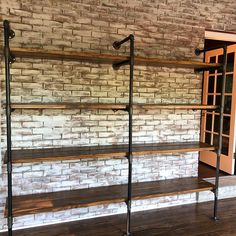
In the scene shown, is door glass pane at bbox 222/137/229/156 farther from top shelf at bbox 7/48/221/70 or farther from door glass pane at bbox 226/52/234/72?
top shelf at bbox 7/48/221/70

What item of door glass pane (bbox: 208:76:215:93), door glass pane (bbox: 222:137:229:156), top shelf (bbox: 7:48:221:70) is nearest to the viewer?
top shelf (bbox: 7:48:221:70)

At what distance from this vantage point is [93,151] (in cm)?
252

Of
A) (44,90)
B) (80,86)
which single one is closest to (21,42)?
(44,90)

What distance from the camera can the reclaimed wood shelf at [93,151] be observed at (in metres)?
2.25

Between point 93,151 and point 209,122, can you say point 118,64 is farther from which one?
point 209,122

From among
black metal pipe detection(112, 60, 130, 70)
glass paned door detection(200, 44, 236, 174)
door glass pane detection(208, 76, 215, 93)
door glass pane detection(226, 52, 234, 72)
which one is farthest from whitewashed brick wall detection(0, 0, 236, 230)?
door glass pane detection(208, 76, 215, 93)

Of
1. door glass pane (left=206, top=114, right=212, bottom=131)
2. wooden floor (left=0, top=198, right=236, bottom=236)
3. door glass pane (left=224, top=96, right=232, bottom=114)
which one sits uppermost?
door glass pane (left=224, top=96, right=232, bottom=114)

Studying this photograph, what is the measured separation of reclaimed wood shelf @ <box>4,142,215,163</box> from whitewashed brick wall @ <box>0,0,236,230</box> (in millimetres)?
108

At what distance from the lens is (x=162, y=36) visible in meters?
2.91

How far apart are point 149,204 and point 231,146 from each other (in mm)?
1736

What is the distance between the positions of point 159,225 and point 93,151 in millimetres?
1047

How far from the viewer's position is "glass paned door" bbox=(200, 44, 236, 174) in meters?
3.95

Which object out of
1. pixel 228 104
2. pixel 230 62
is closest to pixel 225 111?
pixel 228 104

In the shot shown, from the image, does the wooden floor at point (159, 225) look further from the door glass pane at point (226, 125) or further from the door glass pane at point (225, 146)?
the door glass pane at point (226, 125)
